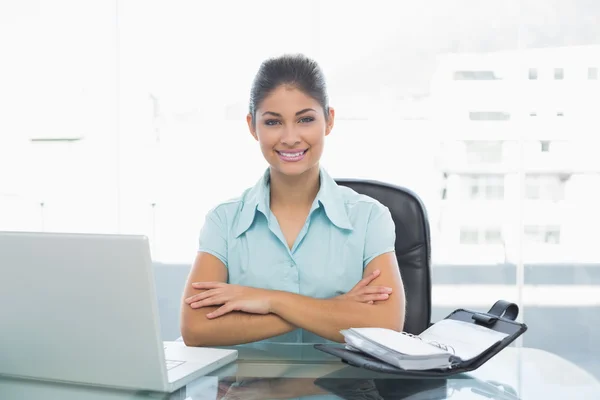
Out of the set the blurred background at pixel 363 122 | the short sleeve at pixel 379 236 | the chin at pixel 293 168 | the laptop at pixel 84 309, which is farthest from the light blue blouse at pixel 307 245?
the blurred background at pixel 363 122

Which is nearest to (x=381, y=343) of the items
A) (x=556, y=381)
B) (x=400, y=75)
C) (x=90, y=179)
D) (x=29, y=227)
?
(x=556, y=381)

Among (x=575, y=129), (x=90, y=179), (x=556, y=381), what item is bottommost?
(x=556, y=381)

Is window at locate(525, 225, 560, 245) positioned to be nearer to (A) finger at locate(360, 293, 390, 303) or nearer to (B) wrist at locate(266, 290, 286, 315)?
(A) finger at locate(360, 293, 390, 303)

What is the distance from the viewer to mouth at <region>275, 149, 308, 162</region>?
1722 millimetres

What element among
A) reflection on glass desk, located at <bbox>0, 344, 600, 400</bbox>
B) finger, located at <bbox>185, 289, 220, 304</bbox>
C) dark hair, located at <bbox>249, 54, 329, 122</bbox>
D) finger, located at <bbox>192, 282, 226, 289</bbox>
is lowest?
reflection on glass desk, located at <bbox>0, 344, 600, 400</bbox>

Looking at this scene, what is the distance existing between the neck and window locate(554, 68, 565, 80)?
2.41 m

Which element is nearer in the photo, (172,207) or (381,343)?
(381,343)

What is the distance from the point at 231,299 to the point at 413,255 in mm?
555

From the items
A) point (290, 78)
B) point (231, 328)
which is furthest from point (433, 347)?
point (290, 78)

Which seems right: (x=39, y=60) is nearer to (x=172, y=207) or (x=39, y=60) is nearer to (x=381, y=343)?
(x=172, y=207)

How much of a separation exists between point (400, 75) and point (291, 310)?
261 centimetres

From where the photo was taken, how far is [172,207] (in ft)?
13.4

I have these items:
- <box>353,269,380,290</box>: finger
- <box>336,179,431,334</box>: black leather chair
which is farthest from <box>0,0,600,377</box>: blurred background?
<box>353,269,380,290</box>: finger

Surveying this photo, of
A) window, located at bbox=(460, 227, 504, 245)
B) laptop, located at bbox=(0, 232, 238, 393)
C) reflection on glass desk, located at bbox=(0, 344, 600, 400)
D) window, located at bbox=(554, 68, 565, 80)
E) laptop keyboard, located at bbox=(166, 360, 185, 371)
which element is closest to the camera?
laptop, located at bbox=(0, 232, 238, 393)
